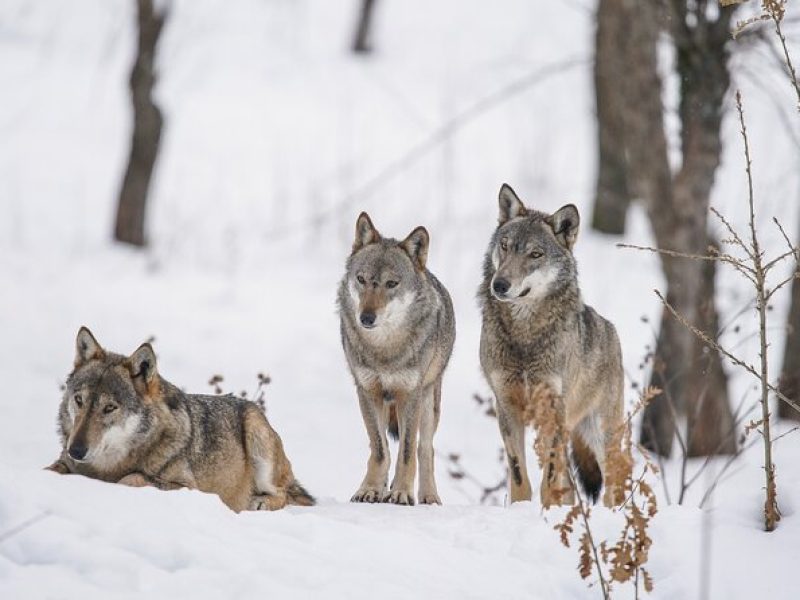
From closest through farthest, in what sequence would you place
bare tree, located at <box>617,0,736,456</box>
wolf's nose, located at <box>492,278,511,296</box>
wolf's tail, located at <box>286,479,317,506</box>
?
wolf's tail, located at <box>286,479,317,506</box>, wolf's nose, located at <box>492,278,511,296</box>, bare tree, located at <box>617,0,736,456</box>

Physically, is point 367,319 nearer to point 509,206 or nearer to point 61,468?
point 509,206

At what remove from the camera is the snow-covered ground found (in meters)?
4.54

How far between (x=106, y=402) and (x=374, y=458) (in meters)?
2.07

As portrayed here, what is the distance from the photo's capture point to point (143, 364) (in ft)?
18.8

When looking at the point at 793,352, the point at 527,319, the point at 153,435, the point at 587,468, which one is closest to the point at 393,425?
the point at 527,319

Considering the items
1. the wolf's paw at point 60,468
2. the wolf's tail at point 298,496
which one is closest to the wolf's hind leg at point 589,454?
the wolf's tail at point 298,496

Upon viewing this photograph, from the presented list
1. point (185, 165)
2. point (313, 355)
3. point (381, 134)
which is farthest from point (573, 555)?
point (381, 134)

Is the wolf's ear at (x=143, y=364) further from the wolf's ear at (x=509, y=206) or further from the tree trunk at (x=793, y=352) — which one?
the tree trunk at (x=793, y=352)

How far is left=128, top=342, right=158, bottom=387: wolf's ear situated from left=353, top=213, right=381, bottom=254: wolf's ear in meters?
2.12

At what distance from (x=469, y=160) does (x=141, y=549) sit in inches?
683

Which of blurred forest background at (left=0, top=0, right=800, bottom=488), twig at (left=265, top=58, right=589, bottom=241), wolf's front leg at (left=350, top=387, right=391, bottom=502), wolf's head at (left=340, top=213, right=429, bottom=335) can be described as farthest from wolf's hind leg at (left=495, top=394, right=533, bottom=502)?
twig at (left=265, top=58, right=589, bottom=241)

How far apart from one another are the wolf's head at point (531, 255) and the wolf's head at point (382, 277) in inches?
19.4

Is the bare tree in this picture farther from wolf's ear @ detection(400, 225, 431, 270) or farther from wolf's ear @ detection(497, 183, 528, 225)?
wolf's ear @ detection(400, 225, 431, 270)

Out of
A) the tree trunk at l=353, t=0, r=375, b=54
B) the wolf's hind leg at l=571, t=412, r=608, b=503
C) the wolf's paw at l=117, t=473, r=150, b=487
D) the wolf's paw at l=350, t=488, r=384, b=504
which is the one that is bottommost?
the wolf's paw at l=350, t=488, r=384, b=504
